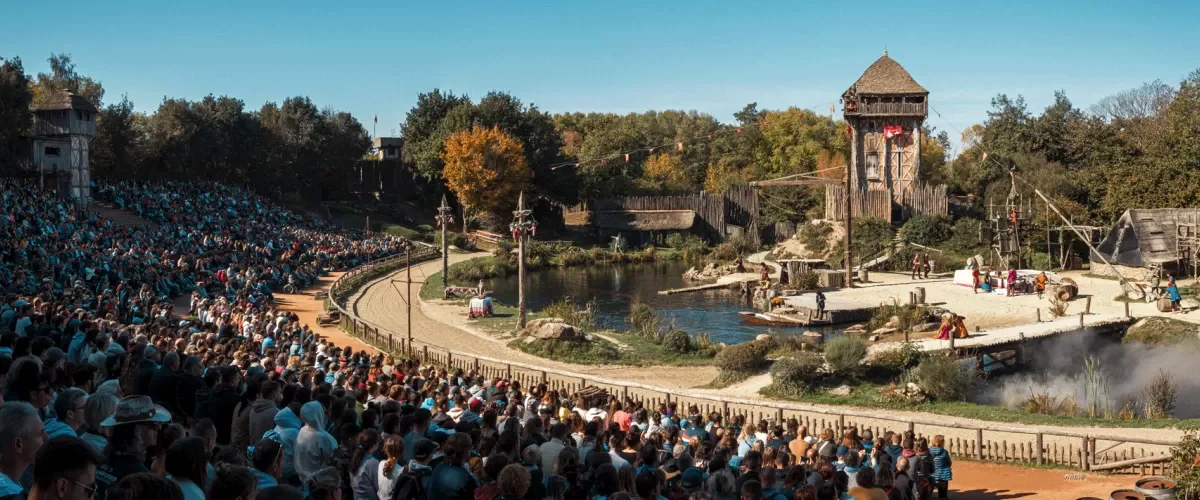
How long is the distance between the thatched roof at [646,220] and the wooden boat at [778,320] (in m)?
29.2

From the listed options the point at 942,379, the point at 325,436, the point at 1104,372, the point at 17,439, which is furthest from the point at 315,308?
the point at 17,439

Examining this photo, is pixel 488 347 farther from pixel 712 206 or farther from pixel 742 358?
pixel 712 206

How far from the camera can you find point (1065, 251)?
4822 centimetres

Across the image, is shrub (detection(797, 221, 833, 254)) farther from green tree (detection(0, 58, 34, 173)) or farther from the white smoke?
green tree (detection(0, 58, 34, 173))

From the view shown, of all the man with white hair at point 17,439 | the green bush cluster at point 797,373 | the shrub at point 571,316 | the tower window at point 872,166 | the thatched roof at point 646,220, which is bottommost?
the green bush cluster at point 797,373

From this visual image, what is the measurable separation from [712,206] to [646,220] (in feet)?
16.1

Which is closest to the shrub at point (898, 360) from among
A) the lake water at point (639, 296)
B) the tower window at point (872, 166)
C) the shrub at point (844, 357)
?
the shrub at point (844, 357)

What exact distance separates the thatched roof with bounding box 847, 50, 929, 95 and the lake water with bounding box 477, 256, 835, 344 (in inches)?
631

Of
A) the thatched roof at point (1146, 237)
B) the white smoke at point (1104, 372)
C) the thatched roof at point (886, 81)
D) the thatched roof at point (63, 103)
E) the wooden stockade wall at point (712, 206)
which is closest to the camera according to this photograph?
the white smoke at point (1104, 372)

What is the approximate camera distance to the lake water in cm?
3688

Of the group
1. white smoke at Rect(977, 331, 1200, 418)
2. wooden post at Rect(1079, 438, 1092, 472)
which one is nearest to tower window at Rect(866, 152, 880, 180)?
white smoke at Rect(977, 331, 1200, 418)

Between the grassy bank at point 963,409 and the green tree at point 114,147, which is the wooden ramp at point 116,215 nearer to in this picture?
the green tree at point 114,147

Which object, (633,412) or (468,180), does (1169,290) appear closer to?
(633,412)

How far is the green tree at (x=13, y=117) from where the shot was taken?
148ft
